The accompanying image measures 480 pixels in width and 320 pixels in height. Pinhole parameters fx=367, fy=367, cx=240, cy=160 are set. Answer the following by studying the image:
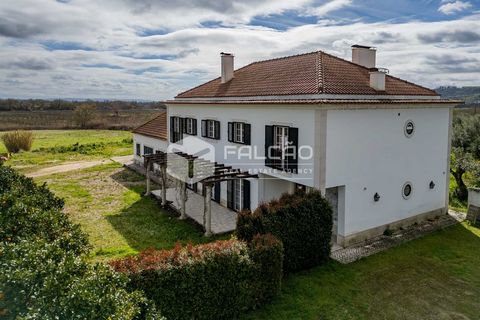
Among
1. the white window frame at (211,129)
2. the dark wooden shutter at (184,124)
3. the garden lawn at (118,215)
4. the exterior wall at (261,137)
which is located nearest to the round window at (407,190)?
the exterior wall at (261,137)

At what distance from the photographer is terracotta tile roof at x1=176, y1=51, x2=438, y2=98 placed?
1574cm

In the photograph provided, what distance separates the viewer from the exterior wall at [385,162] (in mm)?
14570

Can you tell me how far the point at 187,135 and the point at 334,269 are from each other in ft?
46.9

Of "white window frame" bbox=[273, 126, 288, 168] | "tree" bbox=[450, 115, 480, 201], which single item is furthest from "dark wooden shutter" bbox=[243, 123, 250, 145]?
"tree" bbox=[450, 115, 480, 201]

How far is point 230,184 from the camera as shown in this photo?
2034 centimetres

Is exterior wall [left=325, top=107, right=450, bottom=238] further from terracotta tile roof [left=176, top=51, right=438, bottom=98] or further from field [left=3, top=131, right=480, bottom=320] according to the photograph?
field [left=3, top=131, right=480, bottom=320]

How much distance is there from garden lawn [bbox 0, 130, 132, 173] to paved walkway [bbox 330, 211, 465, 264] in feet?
97.7

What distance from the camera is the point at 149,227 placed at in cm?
1806

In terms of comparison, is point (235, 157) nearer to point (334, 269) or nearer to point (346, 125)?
point (346, 125)

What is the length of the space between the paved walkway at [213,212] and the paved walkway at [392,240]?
17.8ft

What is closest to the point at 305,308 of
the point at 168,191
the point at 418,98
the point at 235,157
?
the point at 235,157

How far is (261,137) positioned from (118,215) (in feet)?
29.9

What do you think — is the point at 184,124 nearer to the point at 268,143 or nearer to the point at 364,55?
the point at 268,143

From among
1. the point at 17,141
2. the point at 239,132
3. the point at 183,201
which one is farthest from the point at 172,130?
the point at 17,141
